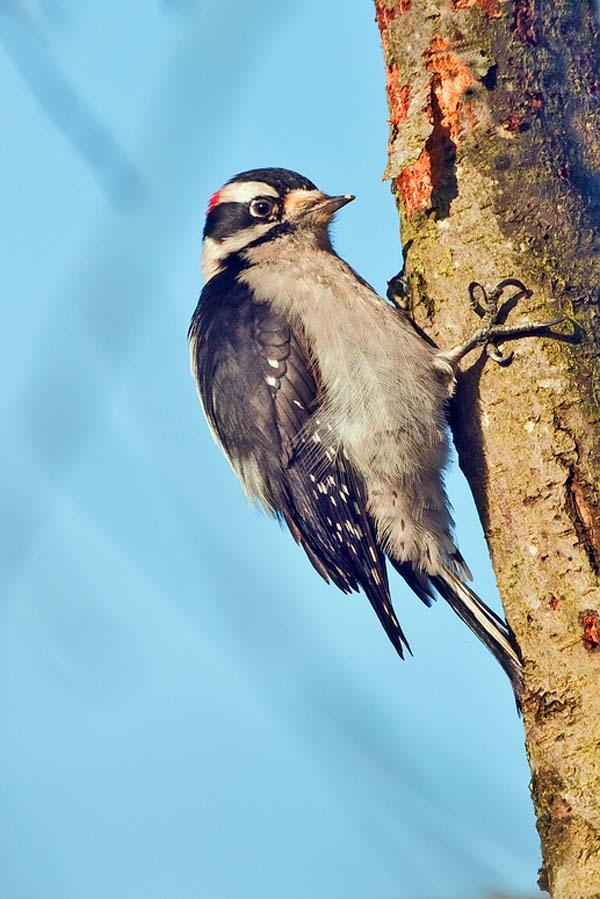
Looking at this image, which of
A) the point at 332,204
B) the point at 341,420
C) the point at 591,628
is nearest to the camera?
the point at 591,628

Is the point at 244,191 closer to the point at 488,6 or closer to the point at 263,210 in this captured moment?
the point at 263,210

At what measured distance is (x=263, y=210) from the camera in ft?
12.1

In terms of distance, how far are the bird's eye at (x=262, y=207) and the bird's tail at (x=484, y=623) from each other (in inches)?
59.1

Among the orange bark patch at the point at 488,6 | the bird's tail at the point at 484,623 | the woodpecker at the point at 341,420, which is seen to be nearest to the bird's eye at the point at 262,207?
the woodpecker at the point at 341,420

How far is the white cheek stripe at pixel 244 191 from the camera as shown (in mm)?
3705

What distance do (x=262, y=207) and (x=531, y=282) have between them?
4.99ft

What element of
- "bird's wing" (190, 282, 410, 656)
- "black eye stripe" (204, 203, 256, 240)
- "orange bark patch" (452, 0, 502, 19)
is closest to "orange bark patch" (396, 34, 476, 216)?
"orange bark patch" (452, 0, 502, 19)

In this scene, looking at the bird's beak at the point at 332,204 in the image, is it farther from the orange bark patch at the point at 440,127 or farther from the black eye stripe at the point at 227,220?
the orange bark patch at the point at 440,127

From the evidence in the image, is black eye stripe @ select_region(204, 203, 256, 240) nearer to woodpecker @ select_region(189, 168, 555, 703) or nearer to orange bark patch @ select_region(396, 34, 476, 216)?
woodpecker @ select_region(189, 168, 555, 703)

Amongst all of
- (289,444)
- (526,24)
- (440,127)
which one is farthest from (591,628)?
(526,24)

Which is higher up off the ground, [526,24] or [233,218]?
[233,218]

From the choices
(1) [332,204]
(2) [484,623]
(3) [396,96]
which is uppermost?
(1) [332,204]

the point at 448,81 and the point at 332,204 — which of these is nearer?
the point at 448,81

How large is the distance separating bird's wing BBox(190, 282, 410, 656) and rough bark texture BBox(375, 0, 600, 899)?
0.52 meters
